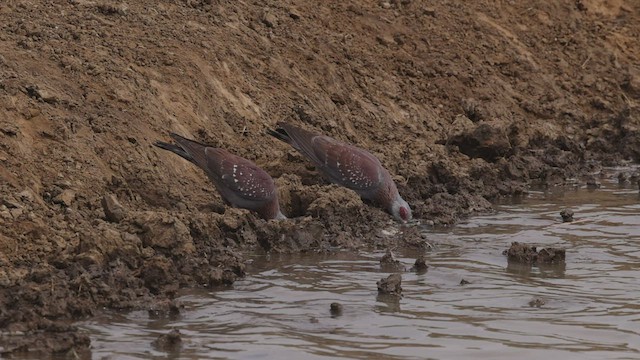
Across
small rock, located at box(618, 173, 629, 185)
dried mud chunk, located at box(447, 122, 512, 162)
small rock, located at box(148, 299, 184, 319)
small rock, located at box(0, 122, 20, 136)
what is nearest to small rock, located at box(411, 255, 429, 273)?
small rock, located at box(148, 299, 184, 319)

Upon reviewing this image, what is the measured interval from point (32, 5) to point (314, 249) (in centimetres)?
362

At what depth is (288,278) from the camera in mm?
8688

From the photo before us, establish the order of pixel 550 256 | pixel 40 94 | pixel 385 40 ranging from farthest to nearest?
1. pixel 385 40
2. pixel 40 94
3. pixel 550 256

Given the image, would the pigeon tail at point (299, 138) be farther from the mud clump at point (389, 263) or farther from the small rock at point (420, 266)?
the small rock at point (420, 266)

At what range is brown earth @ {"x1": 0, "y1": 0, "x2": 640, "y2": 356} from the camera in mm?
8125

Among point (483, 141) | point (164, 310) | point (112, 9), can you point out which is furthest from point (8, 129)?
point (483, 141)

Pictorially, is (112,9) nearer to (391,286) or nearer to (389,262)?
(389,262)

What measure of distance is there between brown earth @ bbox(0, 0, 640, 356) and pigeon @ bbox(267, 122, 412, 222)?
215 millimetres

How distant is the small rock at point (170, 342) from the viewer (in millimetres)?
6891

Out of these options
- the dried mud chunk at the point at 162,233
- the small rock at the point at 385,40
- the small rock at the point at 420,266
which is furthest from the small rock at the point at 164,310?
the small rock at the point at 385,40

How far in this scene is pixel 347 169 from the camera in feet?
35.2

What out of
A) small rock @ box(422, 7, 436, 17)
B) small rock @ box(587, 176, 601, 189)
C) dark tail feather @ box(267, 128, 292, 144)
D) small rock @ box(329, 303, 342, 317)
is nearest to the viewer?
small rock @ box(329, 303, 342, 317)

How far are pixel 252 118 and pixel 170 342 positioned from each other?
464cm

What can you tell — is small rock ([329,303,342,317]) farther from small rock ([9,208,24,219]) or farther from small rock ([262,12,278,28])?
small rock ([262,12,278,28])
